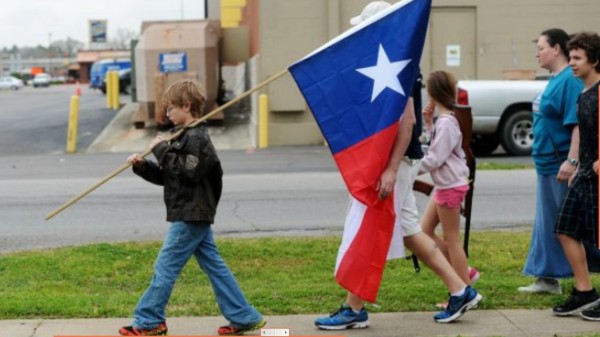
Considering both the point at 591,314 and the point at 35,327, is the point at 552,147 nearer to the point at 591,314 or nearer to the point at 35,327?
the point at 591,314

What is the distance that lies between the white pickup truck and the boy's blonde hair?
13.2 meters

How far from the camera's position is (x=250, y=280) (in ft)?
26.0

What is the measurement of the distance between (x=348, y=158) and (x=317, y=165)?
12.0m

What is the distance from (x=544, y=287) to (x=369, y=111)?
212cm

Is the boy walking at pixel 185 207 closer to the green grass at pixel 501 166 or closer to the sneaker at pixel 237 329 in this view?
the sneaker at pixel 237 329

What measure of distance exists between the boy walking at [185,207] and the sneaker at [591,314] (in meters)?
1.99

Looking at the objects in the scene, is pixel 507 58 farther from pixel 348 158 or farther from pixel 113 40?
pixel 113 40

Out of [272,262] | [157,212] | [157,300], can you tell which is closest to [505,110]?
[157,212]

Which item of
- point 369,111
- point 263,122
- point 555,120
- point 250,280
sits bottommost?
point 250,280

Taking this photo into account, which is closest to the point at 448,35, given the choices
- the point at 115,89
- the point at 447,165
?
the point at 115,89


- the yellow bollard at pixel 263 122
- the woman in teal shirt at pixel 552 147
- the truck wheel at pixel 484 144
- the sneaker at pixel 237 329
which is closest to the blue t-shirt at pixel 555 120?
the woman in teal shirt at pixel 552 147

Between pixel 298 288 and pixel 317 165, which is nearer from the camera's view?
pixel 298 288

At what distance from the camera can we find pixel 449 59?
23.9 metres

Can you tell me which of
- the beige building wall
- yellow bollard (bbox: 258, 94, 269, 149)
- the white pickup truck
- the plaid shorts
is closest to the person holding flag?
the plaid shorts
